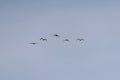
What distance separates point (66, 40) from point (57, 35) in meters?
0.37

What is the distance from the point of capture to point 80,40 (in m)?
41.3

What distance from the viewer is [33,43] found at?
41500 mm

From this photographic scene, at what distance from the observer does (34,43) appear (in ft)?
136

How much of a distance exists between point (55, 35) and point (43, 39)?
19.5 inches

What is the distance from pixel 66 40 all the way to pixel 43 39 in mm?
849

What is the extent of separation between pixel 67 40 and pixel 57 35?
0.41m

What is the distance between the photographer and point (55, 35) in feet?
135

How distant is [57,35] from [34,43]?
0.93 m

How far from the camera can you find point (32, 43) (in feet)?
136

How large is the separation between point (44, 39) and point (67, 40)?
0.86 metres

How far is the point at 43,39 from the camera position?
136ft

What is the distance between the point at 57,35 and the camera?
41188 mm

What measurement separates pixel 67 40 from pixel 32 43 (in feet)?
4.29

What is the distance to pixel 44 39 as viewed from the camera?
41.4 metres
